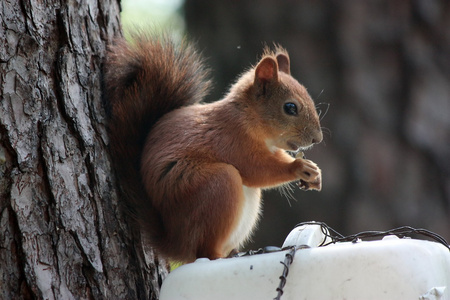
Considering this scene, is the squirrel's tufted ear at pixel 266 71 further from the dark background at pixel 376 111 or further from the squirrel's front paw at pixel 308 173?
the dark background at pixel 376 111

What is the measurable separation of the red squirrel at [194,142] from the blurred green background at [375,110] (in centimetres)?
90

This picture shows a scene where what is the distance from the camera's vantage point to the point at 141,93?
201cm

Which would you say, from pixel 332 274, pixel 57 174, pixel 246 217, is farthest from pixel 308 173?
pixel 57 174

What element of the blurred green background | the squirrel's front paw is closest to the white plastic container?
the squirrel's front paw

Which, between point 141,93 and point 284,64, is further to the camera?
point 284,64

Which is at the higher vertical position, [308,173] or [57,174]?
[57,174]

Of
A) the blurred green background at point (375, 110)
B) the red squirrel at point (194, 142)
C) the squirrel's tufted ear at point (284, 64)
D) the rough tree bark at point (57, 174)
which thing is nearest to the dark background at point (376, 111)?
the blurred green background at point (375, 110)

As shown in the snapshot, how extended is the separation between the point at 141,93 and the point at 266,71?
0.52 meters

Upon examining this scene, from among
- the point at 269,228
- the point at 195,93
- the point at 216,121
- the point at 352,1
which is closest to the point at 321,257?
the point at 216,121

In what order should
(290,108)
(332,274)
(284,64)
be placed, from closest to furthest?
(332,274) → (290,108) → (284,64)

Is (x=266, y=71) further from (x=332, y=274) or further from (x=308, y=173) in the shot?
(x=332, y=274)

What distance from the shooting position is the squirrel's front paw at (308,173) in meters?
2.06

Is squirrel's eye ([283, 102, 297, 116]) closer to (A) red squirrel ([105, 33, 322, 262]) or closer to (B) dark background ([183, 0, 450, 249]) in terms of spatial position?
(A) red squirrel ([105, 33, 322, 262])

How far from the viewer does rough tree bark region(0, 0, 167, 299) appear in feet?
5.00
